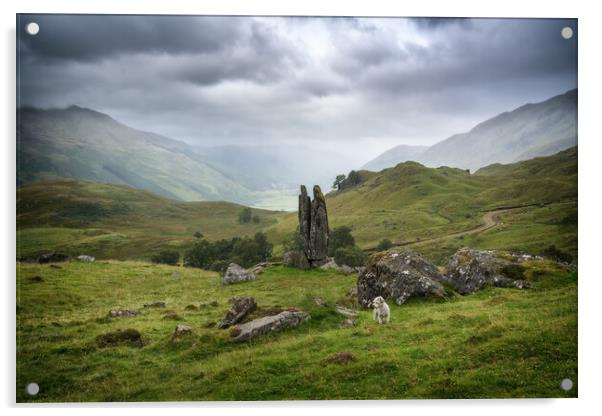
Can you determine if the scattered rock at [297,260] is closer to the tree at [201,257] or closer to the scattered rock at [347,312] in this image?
the scattered rock at [347,312]

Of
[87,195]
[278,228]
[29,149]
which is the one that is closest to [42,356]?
[29,149]

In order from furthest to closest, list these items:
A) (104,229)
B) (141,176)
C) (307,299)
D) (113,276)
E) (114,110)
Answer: (104,229), (141,176), (113,276), (114,110), (307,299)

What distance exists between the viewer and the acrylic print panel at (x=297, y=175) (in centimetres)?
1275

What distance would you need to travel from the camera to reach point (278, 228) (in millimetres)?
91812

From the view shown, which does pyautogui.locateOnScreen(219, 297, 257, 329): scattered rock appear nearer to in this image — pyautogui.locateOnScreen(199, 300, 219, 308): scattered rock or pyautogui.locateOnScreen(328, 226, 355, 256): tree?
pyautogui.locateOnScreen(199, 300, 219, 308): scattered rock

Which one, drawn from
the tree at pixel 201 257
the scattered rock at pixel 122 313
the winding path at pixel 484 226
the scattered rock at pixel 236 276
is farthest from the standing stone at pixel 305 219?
the tree at pixel 201 257

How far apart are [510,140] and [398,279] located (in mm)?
11558

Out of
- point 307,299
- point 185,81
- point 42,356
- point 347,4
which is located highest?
point 347,4

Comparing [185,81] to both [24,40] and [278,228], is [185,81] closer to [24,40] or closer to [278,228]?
[24,40]

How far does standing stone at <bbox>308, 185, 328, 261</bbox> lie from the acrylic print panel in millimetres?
4841

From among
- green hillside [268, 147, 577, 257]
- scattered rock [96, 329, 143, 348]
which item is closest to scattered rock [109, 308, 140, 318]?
scattered rock [96, 329, 143, 348]

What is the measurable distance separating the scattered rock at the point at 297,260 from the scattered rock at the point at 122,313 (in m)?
13.4

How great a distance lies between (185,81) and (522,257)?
17.9 metres

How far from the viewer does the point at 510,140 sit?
22922mm
